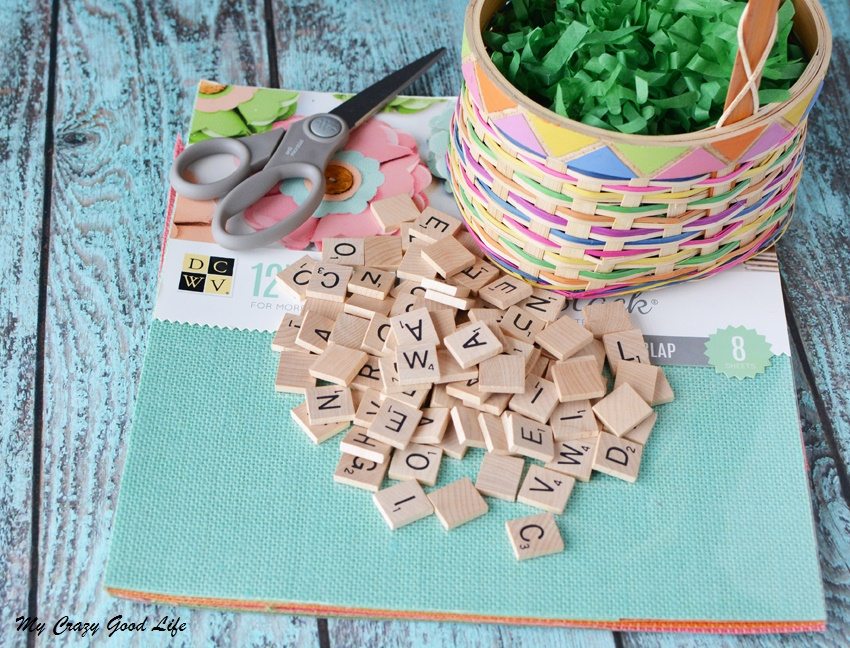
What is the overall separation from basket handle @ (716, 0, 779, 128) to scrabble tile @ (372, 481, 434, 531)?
34 centimetres

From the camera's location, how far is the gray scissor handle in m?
0.83

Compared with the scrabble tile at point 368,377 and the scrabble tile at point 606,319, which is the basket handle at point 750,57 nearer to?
the scrabble tile at point 606,319

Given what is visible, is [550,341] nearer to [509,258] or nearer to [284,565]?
[509,258]

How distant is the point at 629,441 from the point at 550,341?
100 millimetres

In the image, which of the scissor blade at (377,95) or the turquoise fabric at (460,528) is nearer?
the turquoise fabric at (460,528)

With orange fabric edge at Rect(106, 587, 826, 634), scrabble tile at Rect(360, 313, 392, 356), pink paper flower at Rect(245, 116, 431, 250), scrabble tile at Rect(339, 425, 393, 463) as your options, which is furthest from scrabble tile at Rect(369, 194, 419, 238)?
orange fabric edge at Rect(106, 587, 826, 634)

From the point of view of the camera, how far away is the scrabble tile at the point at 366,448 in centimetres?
73

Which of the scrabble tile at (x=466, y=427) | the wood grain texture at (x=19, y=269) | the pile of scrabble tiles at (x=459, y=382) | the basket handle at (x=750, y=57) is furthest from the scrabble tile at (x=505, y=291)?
the wood grain texture at (x=19, y=269)

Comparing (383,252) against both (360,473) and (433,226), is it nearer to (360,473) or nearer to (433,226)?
(433,226)

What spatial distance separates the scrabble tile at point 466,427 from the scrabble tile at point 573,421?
6cm

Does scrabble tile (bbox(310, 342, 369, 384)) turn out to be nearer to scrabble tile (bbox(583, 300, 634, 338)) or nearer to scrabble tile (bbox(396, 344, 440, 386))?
scrabble tile (bbox(396, 344, 440, 386))

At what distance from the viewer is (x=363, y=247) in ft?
2.77

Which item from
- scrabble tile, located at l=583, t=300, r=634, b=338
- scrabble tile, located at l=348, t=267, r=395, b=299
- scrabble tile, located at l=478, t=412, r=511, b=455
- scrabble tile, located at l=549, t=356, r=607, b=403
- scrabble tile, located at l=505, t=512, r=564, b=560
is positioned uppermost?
scrabble tile, located at l=583, t=300, r=634, b=338

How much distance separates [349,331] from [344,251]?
8 cm
